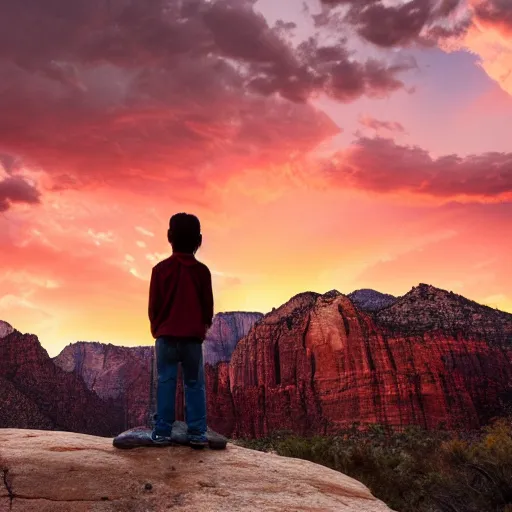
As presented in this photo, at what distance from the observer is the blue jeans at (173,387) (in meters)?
6.08

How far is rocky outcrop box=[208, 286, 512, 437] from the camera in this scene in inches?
3339

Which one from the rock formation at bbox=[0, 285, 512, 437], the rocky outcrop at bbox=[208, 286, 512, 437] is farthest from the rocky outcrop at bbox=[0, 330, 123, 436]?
the rocky outcrop at bbox=[208, 286, 512, 437]

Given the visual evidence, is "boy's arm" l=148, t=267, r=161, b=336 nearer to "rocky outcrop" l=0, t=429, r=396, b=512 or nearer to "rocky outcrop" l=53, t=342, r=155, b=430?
"rocky outcrop" l=0, t=429, r=396, b=512

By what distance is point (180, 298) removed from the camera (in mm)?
6188

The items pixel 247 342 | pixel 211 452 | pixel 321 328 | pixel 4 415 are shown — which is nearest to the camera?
pixel 211 452

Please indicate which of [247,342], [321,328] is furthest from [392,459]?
[247,342]

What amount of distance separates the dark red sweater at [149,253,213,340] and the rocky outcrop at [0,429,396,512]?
4.28 ft

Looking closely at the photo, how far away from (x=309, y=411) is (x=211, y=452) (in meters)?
88.7

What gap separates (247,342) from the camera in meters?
118

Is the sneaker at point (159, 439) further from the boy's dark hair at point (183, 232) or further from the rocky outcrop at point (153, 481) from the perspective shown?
the boy's dark hair at point (183, 232)

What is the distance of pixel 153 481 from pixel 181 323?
1.81m

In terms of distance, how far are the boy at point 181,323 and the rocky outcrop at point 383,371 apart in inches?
3169

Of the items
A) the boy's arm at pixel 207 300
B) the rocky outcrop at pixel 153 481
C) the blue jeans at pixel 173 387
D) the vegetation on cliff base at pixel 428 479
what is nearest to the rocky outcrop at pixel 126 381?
the vegetation on cliff base at pixel 428 479

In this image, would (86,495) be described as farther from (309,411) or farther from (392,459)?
(309,411)
